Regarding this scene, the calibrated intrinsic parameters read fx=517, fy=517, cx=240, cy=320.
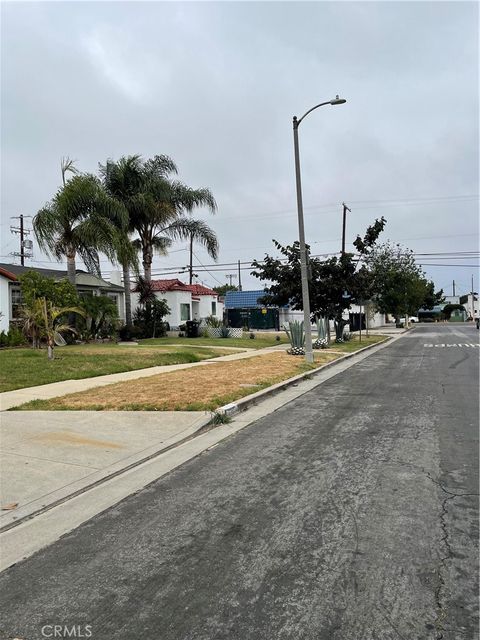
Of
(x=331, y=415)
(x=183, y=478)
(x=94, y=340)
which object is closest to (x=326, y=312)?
(x=94, y=340)

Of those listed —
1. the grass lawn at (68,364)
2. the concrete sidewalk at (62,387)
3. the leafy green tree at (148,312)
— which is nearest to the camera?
the concrete sidewalk at (62,387)

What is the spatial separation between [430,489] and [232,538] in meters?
2.10

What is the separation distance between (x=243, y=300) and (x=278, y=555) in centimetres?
4980

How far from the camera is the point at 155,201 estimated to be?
28906mm

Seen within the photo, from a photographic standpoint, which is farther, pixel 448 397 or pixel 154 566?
pixel 448 397

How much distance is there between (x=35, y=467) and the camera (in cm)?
582

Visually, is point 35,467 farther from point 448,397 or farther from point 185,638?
point 448,397

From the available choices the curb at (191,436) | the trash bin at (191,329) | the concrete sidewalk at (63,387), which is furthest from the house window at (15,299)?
the curb at (191,436)

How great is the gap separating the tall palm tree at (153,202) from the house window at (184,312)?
7.11 meters

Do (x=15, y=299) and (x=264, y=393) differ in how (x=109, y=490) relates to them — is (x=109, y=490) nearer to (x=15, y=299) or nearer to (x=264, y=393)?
(x=264, y=393)

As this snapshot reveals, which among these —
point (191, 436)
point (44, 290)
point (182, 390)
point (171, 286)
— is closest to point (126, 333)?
point (44, 290)

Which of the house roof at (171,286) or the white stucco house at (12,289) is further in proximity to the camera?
the house roof at (171,286)

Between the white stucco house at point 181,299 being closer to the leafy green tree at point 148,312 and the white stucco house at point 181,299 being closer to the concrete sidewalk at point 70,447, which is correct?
the leafy green tree at point 148,312

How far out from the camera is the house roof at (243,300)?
2050 inches
